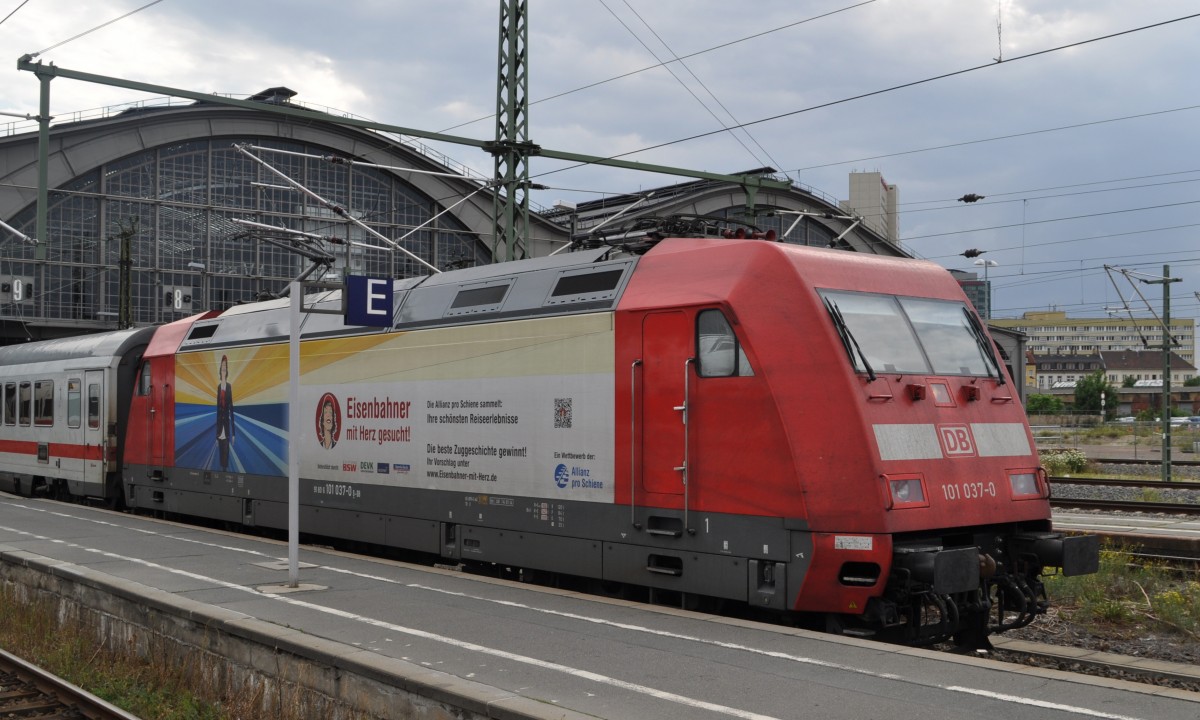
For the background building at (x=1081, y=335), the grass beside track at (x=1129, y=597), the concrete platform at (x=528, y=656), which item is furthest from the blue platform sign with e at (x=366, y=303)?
the background building at (x=1081, y=335)

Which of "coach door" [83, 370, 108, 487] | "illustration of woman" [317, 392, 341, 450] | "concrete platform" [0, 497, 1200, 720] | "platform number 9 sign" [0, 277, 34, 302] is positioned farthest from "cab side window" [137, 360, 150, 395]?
"platform number 9 sign" [0, 277, 34, 302]

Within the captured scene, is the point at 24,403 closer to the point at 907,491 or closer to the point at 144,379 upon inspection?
the point at 144,379

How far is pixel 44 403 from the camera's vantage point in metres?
24.0

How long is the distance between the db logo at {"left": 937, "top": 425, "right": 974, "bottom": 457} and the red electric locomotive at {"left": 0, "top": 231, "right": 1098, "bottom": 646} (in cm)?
2

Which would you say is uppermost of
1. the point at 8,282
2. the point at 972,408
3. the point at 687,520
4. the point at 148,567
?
the point at 8,282

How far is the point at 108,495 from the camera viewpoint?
70.6ft

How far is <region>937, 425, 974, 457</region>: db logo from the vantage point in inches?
374

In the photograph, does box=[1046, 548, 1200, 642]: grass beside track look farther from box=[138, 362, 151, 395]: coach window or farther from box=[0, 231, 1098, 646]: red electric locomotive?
box=[138, 362, 151, 395]: coach window

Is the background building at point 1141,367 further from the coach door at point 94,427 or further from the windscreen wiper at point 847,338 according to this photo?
the windscreen wiper at point 847,338

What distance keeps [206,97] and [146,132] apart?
39.5m

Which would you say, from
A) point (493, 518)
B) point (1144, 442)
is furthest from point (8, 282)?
point (1144, 442)

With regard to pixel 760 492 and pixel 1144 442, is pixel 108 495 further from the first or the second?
pixel 1144 442

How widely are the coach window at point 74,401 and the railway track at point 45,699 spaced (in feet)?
40.5

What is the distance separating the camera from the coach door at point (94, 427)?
21484 millimetres
